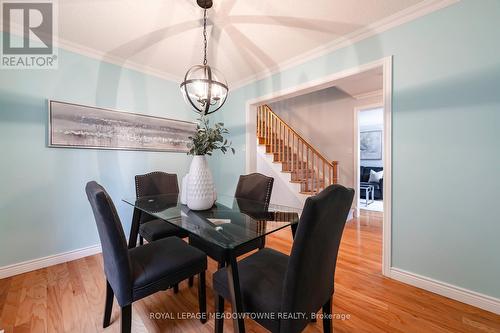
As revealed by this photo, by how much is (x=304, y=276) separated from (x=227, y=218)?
70cm

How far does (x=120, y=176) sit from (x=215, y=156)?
1486 millimetres

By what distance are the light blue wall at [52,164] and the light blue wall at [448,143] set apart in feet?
9.60

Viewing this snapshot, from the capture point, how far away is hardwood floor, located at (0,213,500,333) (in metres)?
1.27

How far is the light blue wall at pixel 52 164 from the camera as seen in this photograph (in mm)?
1832

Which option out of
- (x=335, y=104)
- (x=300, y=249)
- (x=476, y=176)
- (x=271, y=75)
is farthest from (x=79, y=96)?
(x=335, y=104)

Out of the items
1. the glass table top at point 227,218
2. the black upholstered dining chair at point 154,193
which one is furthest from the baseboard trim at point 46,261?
the glass table top at point 227,218

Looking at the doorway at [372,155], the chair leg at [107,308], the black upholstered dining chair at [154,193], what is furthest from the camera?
the doorway at [372,155]

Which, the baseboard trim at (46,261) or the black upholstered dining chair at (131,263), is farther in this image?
the baseboard trim at (46,261)

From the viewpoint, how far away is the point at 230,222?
4.23 feet

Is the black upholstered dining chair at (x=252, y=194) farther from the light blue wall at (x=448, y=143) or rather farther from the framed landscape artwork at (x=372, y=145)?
the framed landscape artwork at (x=372, y=145)

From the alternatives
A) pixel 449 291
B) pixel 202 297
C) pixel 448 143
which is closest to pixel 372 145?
pixel 448 143

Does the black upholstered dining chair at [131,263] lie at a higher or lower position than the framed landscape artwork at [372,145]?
lower

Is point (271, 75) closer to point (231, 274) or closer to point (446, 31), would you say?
point (446, 31)

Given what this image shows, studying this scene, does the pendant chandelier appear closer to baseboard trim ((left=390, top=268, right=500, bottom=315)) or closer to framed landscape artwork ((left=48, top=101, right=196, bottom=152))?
framed landscape artwork ((left=48, top=101, right=196, bottom=152))
